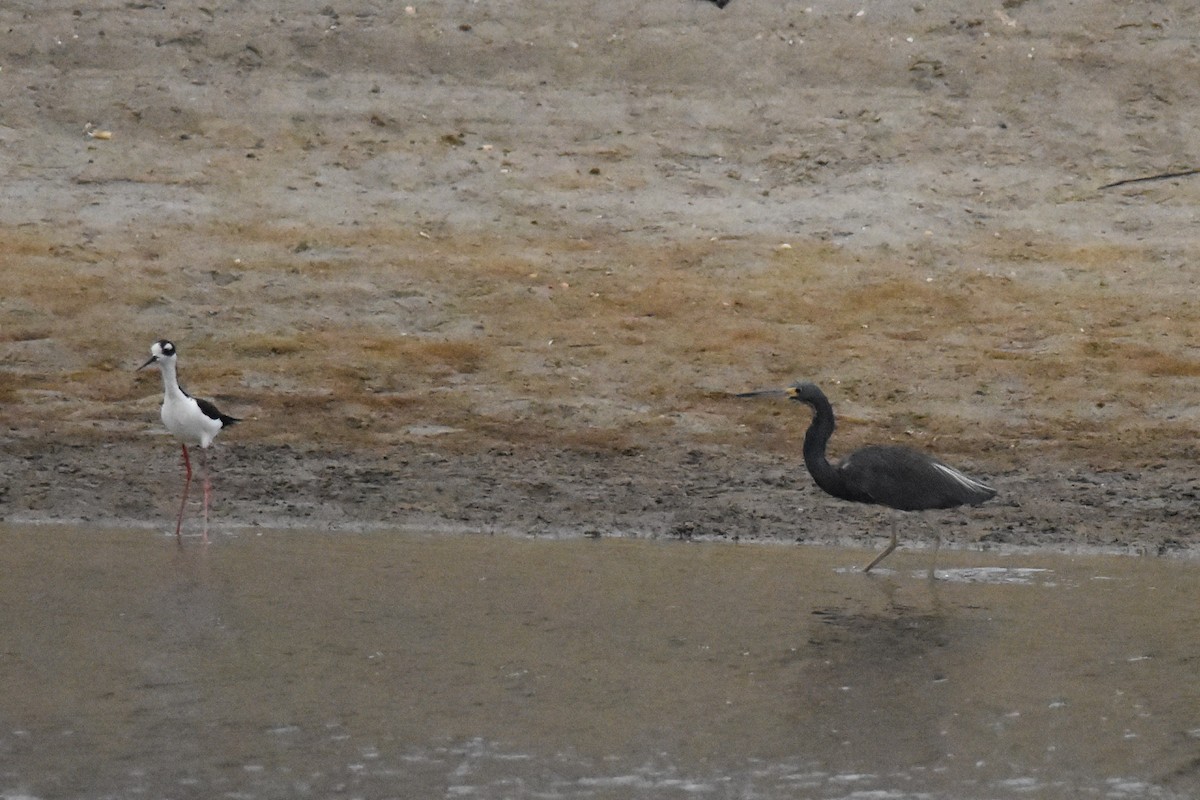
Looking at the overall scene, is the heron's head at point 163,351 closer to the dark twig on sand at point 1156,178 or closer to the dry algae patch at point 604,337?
the dry algae patch at point 604,337

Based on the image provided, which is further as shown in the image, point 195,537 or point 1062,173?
point 1062,173

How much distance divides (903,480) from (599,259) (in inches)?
179

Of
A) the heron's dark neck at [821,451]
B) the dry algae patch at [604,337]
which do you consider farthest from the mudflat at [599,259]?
the heron's dark neck at [821,451]

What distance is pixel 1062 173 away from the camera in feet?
50.1

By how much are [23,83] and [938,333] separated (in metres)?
7.87

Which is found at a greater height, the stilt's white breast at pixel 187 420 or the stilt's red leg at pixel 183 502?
the stilt's white breast at pixel 187 420

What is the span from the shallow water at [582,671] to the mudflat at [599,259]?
43.1 inches

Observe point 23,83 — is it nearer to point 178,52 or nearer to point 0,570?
point 178,52

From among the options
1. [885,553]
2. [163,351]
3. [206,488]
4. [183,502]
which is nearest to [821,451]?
[885,553]

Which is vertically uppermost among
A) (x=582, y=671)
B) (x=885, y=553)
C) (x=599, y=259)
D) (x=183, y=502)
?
(x=599, y=259)

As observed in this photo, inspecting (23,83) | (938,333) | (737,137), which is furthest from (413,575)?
(23,83)

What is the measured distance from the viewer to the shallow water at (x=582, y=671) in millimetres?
5871

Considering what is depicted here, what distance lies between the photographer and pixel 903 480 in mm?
9555

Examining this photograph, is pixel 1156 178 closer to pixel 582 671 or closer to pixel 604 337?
pixel 604 337
